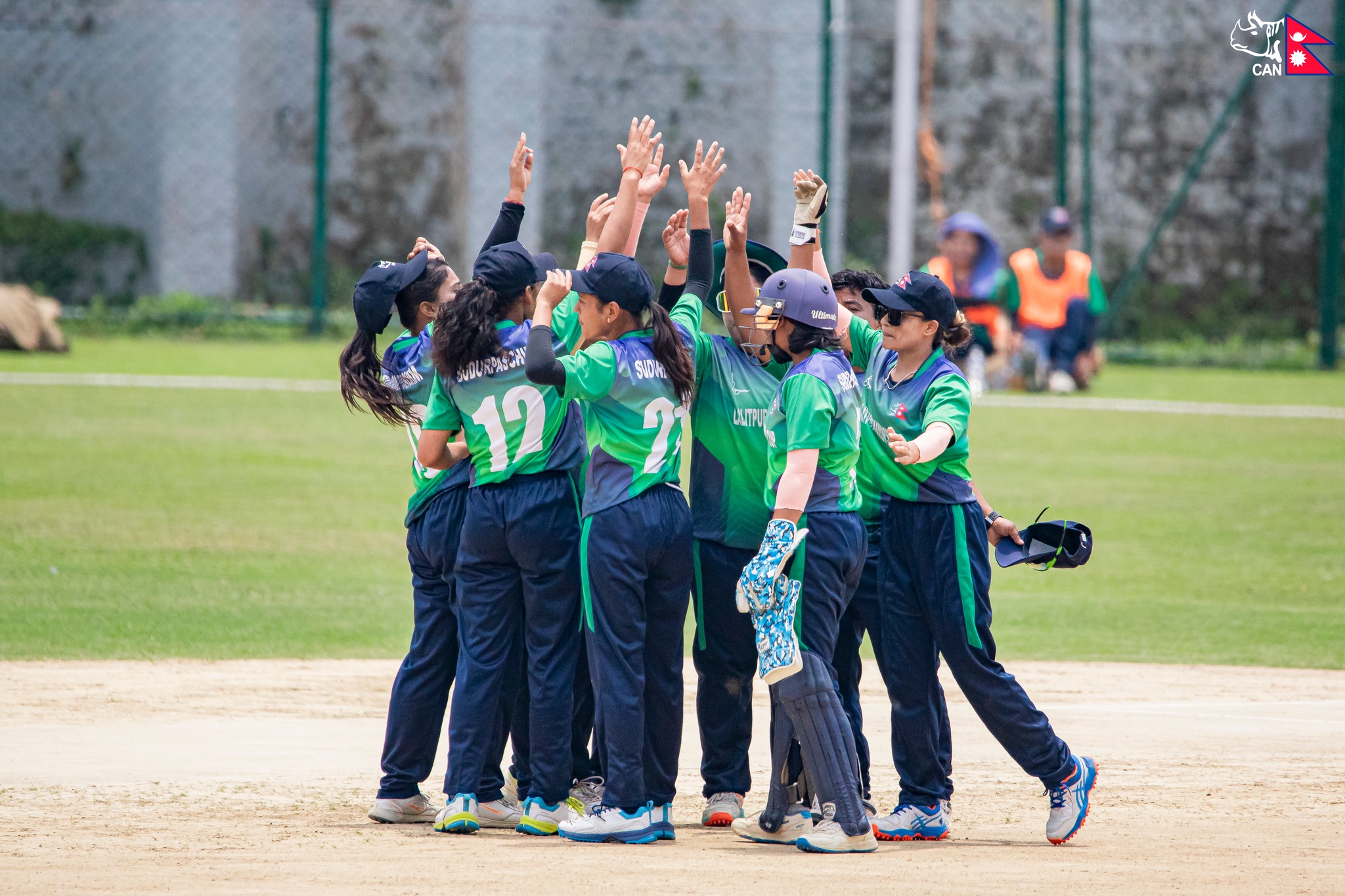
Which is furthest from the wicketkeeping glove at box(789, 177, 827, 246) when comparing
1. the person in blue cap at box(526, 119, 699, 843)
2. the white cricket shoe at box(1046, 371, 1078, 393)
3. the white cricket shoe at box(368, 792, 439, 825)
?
the white cricket shoe at box(1046, 371, 1078, 393)

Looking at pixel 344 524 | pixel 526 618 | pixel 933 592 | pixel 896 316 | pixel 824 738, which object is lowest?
pixel 344 524

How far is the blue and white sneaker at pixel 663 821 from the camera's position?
17.8 feet

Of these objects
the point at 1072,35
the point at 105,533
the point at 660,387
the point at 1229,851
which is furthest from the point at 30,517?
the point at 1072,35

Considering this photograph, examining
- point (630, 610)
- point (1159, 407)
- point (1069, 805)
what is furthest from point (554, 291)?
point (1159, 407)

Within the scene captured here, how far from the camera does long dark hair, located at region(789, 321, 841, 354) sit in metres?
5.45

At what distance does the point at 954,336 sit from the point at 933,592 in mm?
914

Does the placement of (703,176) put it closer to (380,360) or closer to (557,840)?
(380,360)

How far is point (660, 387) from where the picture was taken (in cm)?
538

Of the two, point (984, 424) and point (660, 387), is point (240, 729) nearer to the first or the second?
point (660, 387)

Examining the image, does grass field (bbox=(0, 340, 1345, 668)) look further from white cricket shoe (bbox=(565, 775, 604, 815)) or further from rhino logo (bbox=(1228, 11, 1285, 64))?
rhino logo (bbox=(1228, 11, 1285, 64))

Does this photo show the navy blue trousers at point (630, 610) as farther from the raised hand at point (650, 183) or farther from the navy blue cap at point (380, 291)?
the raised hand at point (650, 183)

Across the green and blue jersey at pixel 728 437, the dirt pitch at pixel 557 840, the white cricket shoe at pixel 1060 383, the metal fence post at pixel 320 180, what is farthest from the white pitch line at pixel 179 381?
the green and blue jersey at pixel 728 437

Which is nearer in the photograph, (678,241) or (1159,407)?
(678,241)

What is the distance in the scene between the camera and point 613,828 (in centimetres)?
534
